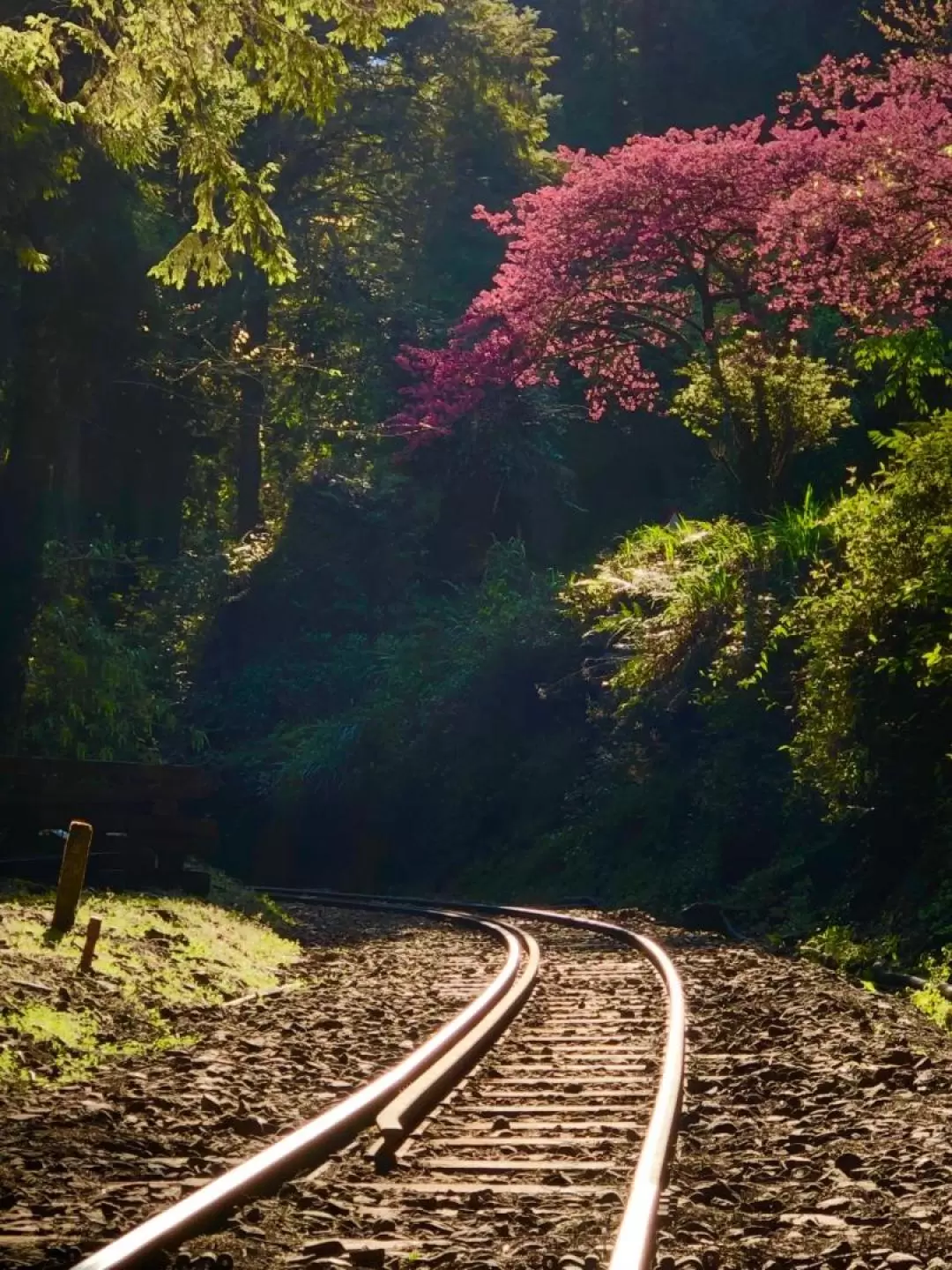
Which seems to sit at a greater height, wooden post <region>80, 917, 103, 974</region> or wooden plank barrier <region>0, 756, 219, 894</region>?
wooden plank barrier <region>0, 756, 219, 894</region>

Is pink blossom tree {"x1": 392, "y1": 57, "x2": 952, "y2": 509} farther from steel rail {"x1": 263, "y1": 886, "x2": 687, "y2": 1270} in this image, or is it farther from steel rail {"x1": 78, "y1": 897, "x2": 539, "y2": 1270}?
steel rail {"x1": 78, "y1": 897, "x2": 539, "y2": 1270}

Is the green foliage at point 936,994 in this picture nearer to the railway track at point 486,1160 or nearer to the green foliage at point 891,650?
the railway track at point 486,1160

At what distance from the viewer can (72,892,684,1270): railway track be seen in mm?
4906

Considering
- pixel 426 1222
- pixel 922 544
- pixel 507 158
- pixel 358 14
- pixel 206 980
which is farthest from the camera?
pixel 507 158

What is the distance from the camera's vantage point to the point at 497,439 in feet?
116

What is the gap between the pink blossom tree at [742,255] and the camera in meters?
21.6

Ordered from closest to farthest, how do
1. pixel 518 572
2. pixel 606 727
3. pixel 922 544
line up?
pixel 922 544 → pixel 606 727 → pixel 518 572

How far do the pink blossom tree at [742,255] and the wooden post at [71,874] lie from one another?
13380 mm

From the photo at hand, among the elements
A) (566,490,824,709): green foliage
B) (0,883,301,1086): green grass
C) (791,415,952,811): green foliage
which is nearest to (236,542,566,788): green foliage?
(566,490,824,709): green foliage

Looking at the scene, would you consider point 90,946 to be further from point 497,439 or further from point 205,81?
point 497,439

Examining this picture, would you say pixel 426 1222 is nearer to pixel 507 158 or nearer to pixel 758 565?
pixel 758 565

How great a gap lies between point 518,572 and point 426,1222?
2884 cm

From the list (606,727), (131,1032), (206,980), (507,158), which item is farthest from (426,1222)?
(507,158)

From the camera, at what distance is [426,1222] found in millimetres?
5297
